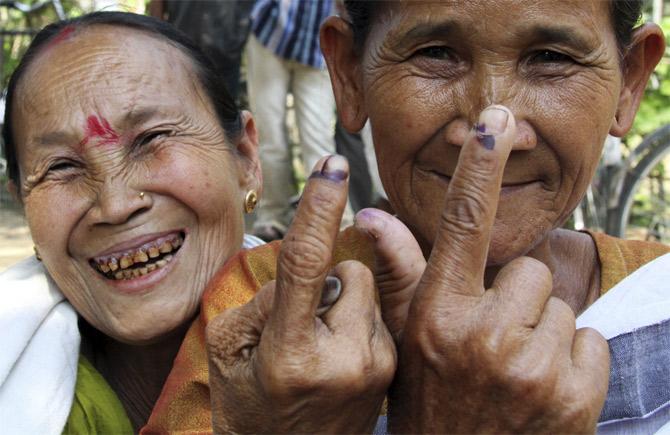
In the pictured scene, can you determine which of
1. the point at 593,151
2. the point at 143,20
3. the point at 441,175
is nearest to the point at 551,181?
the point at 593,151

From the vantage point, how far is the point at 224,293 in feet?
6.30

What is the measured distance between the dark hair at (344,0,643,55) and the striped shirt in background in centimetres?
340

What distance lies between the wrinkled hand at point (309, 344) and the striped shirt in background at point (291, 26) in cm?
422

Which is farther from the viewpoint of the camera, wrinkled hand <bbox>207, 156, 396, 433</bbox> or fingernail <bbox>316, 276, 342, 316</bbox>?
fingernail <bbox>316, 276, 342, 316</bbox>

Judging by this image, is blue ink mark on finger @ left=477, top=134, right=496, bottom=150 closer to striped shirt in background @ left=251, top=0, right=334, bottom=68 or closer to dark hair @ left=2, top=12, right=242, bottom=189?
dark hair @ left=2, top=12, right=242, bottom=189

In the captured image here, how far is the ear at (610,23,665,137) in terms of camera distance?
78.9 inches

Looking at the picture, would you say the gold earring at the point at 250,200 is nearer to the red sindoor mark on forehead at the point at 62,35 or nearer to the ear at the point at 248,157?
the ear at the point at 248,157

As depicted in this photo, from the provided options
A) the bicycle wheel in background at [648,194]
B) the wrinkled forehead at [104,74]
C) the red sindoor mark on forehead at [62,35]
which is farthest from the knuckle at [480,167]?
the bicycle wheel in background at [648,194]

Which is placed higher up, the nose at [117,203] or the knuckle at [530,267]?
the knuckle at [530,267]

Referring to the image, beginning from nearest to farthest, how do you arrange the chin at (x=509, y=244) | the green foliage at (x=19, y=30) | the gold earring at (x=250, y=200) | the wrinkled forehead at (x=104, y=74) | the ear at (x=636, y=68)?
the chin at (x=509, y=244) → the ear at (x=636, y=68) → the wrinkled forehead at (x=104, y=74) → the gold earring at (x=250, y=200) → the green foliage at (x=19, y=30)

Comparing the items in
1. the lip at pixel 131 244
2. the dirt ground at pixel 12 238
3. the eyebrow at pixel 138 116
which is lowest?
the dirt ground at pixel 12 238

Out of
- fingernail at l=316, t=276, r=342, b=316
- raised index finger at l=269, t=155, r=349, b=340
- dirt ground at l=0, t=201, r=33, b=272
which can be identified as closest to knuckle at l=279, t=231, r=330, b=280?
raised index finger at l=269, t=155, r=349, b=340

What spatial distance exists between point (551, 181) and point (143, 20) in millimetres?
1152

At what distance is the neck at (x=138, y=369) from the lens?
2244mm
